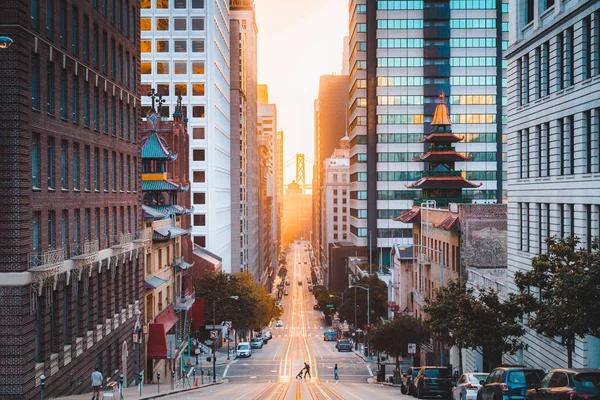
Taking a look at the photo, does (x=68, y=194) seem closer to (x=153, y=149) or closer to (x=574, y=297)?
(x=574, y=297)

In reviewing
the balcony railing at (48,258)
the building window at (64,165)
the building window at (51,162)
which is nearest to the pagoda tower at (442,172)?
the building window at (64,165)

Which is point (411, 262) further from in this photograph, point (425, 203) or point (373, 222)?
point (373, 222)

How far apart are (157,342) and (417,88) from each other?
88.5 metres

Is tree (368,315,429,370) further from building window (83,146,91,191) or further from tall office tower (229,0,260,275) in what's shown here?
tall office tower (229,0,260,275)

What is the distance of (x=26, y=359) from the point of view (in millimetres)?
27922

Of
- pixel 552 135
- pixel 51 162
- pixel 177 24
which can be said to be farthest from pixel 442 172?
pixel 51 162

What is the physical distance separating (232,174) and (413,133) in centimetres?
3476

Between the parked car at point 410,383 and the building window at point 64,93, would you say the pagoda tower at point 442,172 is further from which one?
the building window at point 64,93

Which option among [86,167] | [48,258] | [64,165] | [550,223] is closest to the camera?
[48,258]

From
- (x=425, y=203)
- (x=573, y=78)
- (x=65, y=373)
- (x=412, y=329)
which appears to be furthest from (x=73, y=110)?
(x=425, y=203)

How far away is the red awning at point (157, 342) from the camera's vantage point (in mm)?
53281

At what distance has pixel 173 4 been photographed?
105812mm

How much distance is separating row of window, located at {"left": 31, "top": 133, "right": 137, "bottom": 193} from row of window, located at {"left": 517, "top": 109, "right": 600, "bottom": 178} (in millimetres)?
22924

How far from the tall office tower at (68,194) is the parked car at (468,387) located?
56.4 ft
